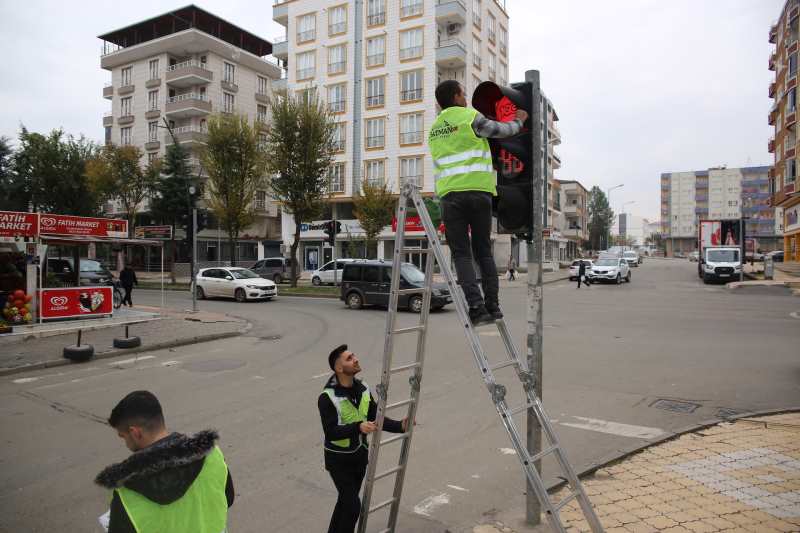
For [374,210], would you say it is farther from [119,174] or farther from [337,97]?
[119,174]

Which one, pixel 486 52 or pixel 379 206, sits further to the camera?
pixel 486 52

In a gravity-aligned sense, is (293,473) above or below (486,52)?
below

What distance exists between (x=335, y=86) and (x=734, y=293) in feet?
109

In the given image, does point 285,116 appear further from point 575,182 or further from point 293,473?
point 575,182

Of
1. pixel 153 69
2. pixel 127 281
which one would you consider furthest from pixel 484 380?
pixel 153 69

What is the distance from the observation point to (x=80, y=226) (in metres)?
14.4

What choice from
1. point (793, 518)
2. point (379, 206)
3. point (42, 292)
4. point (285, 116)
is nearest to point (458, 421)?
point (793, 518)

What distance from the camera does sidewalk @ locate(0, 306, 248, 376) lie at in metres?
10.6

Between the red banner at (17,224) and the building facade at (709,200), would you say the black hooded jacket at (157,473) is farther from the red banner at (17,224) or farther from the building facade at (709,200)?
the building facade at (709,200)

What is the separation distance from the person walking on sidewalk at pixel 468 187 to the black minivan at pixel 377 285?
1436 cm

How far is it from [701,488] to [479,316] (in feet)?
9.71

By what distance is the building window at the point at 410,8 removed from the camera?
40406 millimetres

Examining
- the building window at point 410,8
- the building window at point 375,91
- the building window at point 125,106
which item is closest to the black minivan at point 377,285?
the building window at point 375,91

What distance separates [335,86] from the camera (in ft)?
145
